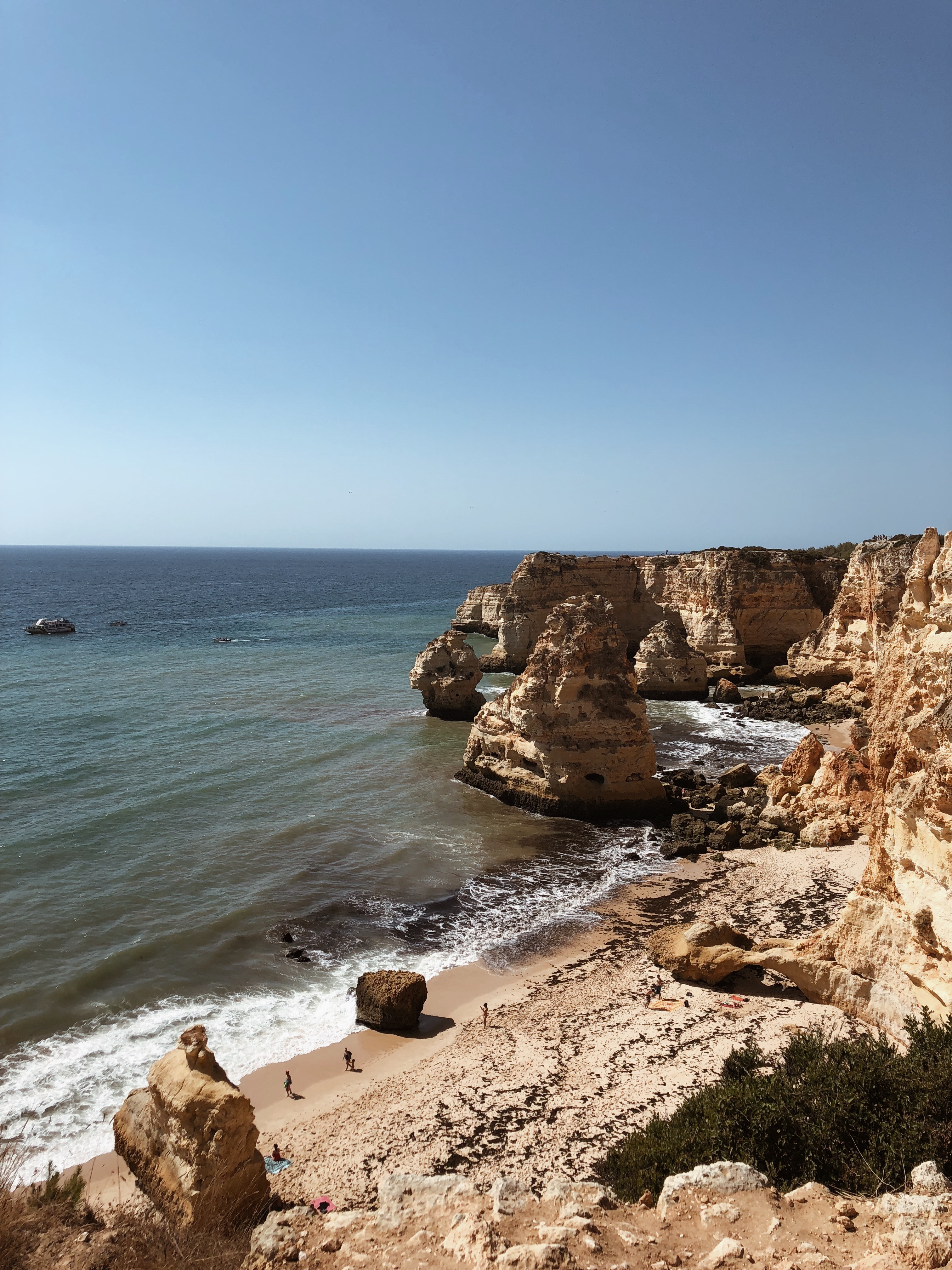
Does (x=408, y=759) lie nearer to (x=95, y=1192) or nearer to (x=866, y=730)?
(x=866, y=730)

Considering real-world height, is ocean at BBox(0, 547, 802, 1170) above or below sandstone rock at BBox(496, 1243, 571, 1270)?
below

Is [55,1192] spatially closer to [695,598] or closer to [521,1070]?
[521,1070]

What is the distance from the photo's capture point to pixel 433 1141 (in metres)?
11.3

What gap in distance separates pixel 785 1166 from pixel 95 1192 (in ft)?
32.2

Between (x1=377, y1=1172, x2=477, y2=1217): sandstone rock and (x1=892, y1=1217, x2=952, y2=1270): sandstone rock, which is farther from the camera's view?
(x1=377, y1=1172, x2=477, y2=1217): sandstone rock

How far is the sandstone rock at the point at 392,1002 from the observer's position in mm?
14812

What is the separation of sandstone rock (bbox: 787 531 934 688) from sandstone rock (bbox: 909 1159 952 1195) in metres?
A: 32.0

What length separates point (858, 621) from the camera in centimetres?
4016

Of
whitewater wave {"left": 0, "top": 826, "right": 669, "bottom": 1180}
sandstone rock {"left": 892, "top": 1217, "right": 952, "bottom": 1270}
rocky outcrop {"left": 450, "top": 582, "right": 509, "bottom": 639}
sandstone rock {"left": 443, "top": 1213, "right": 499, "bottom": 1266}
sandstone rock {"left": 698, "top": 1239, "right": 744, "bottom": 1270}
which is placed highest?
rocky outcrop {"left": 450, "top": 582, "right": 509, "bottom": 639}

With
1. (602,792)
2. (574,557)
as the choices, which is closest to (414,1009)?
(602,792)

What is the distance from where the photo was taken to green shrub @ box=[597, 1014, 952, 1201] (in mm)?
7812

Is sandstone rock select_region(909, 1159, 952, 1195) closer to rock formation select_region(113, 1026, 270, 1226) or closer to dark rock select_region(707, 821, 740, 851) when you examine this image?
rock formation select_region(113, 1026, 270, 1226)

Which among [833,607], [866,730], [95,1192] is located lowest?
[95,1192]

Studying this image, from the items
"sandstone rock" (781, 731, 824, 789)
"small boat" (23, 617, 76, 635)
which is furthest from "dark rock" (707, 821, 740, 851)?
"small boat" (23, 617, 76, 635)
